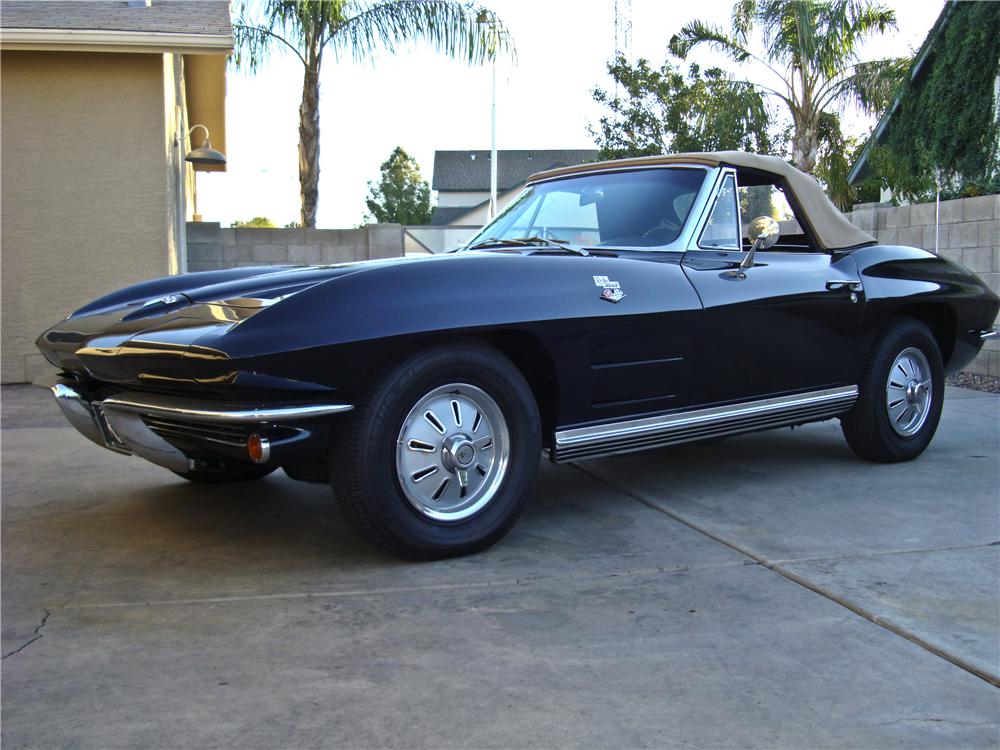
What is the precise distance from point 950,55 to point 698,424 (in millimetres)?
12823

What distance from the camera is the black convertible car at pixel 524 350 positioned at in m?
3.12

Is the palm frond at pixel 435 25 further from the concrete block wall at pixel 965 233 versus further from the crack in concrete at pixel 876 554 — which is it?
the crack in concrete at pixel 876 554

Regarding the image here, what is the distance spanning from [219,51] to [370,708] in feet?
26.7

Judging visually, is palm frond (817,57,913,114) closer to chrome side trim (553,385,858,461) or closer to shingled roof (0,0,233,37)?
shingled roof (0,0,233,37)

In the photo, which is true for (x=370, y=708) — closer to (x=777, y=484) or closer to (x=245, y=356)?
(x=245, y=356)

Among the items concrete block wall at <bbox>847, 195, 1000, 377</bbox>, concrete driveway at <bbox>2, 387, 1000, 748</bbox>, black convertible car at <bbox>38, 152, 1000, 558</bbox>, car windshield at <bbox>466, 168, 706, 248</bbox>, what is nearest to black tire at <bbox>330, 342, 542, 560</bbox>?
black convertible car at <bbox>38, 152, 1000, 558</bbox>

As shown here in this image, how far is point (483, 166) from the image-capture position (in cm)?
8462

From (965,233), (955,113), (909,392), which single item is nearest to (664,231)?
(909,392)

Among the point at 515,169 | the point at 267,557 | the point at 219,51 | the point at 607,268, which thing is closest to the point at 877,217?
the point at 219,51

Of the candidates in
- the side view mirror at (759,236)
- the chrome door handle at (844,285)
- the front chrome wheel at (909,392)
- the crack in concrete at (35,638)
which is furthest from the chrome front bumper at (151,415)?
the front chrome wheel at (909,392)

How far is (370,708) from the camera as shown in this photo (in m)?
2.31

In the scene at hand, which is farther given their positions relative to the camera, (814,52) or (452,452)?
(814,52)

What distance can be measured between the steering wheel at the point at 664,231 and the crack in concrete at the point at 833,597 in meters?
1.14

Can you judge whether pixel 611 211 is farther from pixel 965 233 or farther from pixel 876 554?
pixel 965 233
